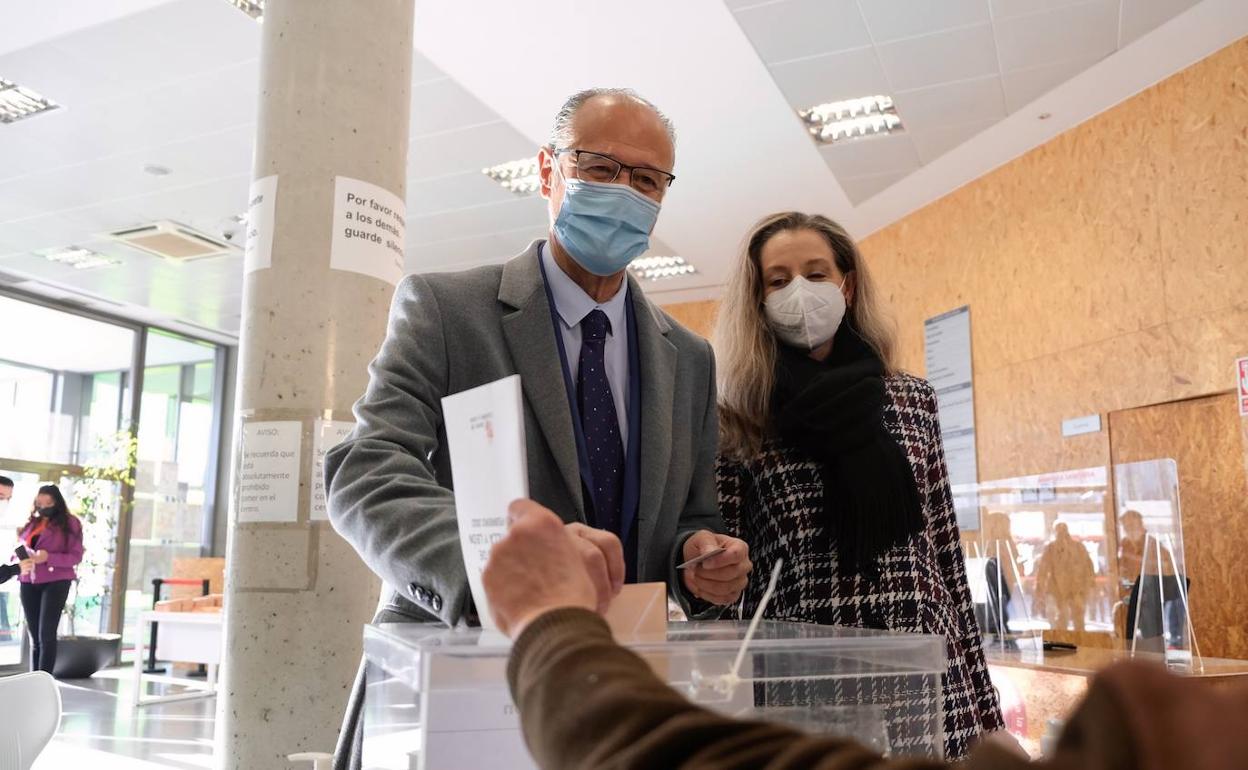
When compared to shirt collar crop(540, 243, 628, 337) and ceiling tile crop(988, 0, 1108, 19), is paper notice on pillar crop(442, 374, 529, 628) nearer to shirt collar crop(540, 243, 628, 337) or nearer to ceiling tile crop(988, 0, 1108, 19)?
shirt collar crop(540, 243, 628, 337)

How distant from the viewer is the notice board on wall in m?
8.21

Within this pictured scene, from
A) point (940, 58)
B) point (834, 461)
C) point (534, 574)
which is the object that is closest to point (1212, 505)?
point (940, 58)

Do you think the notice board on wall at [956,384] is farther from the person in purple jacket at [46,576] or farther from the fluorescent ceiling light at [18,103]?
the person in purple jacket at [46,576]

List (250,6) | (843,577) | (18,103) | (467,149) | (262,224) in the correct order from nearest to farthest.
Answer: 1. (843,577)
2. (262,224)
3. (250,6)
4. (18,103)
5. (467,149)

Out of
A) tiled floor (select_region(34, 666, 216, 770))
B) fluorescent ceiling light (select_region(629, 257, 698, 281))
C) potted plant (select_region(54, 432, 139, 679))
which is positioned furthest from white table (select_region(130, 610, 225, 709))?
fluorescent ceiling light (select_region(629, 257, 698, 281))

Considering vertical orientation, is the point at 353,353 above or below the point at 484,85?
below

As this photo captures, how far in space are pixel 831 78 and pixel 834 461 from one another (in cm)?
508

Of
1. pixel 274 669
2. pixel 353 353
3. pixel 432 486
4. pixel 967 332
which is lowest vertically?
pixel 274 669

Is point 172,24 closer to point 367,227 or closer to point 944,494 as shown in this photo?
point 367,227

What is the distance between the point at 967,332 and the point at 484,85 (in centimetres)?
435

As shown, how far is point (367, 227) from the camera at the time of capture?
8.12ft

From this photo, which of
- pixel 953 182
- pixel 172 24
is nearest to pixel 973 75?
pixel 953 182

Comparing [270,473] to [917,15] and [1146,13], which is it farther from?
[1146,13]

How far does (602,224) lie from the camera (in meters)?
1.39
